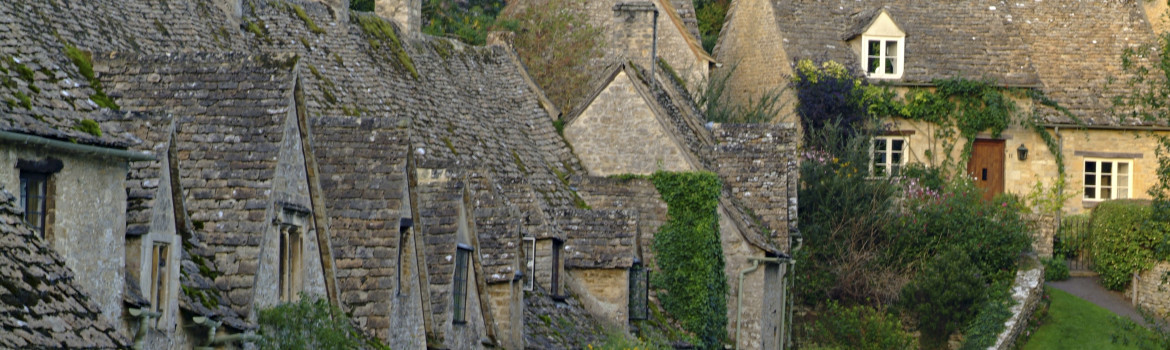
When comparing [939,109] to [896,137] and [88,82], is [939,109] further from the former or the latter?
[88,82]

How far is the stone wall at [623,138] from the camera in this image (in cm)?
3200

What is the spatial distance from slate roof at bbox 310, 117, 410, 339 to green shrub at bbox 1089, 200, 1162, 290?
95.6 ft

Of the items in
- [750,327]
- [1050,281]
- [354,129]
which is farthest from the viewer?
[1050,281]

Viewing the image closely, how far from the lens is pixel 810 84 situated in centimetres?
4750

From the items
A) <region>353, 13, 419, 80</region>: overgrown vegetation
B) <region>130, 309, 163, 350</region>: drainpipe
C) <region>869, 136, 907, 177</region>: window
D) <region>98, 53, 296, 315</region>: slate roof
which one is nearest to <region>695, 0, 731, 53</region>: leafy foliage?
<region>869, 136, 907, 177</region>: window

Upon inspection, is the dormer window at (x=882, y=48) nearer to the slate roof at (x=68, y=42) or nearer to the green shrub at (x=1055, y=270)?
the green shrub at (x=1055, y=270)

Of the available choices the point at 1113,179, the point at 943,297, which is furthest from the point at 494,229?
the point at 1113,179

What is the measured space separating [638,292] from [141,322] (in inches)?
663

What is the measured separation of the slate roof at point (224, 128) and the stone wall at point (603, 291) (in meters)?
12.8

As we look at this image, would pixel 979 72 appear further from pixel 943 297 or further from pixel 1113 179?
pixel 943 297

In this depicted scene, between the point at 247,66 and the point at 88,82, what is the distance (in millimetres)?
1332

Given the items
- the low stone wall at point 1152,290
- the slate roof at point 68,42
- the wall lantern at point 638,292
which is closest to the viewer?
the slate roof at point 68,42

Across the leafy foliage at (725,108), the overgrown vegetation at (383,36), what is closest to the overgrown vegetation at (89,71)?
the overgrown vegetation at (383,36)

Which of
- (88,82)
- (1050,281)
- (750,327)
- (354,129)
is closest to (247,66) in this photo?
(88,82)
